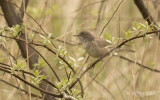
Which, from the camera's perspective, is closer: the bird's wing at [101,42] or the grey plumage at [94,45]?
the grey plumage at [94,45]

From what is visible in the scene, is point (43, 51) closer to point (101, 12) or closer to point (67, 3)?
point (101, 12)

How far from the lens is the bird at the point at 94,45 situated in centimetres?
330

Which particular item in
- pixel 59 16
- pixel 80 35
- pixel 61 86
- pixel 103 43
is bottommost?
pixel 61 86

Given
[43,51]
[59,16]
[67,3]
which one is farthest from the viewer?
[67,3]

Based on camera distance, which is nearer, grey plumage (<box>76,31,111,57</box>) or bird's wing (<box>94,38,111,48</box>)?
grey plumage (<box>76,31,111,57</box>)

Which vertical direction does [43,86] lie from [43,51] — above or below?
below

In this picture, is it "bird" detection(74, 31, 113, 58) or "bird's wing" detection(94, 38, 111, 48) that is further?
"bird's wing" detection(94, 38, 111, 48)

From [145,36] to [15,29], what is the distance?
943 millimetres

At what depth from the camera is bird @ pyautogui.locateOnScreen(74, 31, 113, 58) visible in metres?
3.30

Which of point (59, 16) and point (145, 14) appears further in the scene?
point (59, 16)

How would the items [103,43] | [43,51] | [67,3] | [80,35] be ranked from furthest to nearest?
[67,3] → [80,35] → [103,43] → [43,51]

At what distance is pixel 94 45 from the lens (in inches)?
138

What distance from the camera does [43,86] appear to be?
9.56ft

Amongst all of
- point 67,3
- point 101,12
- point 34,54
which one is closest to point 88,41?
point 101,12
